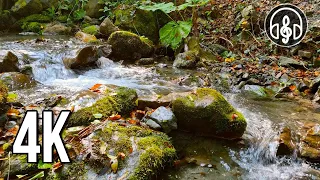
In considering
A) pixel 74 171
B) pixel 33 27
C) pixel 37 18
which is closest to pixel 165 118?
pixel 74 171

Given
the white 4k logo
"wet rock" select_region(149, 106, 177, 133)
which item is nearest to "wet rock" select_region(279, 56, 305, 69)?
"wet rock" select_region(149, 106, 177, 133)

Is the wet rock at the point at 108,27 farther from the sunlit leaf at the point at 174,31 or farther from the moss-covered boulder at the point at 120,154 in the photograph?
the moss-covered boulder at the point at 120,154

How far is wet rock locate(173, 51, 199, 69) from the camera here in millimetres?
7139

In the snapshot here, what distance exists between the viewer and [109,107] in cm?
343

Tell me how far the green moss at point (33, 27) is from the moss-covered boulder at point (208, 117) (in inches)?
340

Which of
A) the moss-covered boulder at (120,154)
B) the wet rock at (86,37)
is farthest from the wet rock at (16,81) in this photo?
the wet rock at (86,37)

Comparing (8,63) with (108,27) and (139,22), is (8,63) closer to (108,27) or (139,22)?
(108,27)

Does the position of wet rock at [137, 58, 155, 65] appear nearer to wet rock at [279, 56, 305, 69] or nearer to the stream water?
the stream water

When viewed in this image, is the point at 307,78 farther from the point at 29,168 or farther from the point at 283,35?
the point at 29,168

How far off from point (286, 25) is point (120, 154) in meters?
6.94

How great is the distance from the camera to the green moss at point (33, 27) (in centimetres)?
1055

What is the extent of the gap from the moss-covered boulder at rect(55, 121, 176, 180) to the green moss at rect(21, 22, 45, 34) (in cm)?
886

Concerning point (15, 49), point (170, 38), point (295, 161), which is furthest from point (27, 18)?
point (295, 161)

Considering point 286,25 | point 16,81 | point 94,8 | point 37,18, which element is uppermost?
point 94,8
